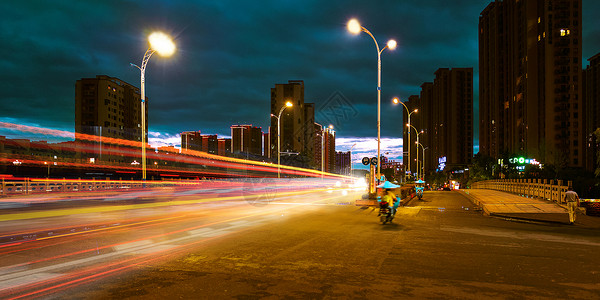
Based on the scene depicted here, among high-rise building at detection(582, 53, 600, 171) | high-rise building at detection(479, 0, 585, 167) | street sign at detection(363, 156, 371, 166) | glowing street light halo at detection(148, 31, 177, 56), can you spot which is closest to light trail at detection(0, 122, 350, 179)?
glowing street light halo at detection(148, 31, 177, 56)

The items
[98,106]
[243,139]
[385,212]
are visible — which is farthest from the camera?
[243,139]

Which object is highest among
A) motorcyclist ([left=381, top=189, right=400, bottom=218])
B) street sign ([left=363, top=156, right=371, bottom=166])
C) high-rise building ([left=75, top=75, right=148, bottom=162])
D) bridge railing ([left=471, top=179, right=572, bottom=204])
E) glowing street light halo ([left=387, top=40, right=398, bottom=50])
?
high-rise building ([left=75, top=75, right=148, bottom=162])

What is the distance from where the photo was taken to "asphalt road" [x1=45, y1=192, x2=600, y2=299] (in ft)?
19.6

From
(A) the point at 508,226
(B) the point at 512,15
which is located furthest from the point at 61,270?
(B) the point at 512,15

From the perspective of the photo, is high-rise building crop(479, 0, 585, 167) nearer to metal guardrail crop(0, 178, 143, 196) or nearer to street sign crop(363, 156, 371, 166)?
street sign crop(363, 156, 371, 166)

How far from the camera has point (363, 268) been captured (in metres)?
7.64

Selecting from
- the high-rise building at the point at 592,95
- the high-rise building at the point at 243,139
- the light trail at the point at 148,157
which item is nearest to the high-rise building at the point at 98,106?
the light trail at the point at 148,157

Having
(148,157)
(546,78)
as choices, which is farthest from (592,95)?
(148,157)

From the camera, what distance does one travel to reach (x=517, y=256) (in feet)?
29.2

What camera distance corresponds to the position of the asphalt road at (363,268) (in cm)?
597

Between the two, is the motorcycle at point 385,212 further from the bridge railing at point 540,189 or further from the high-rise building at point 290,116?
the high-rise building at point 290,116

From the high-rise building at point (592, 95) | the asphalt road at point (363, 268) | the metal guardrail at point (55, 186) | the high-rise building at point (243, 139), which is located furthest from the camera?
the high-rise building at point (243, 139)

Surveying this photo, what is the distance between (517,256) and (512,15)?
144 m

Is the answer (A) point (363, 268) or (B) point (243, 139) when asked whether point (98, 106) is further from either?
(A) point (363, 268)
